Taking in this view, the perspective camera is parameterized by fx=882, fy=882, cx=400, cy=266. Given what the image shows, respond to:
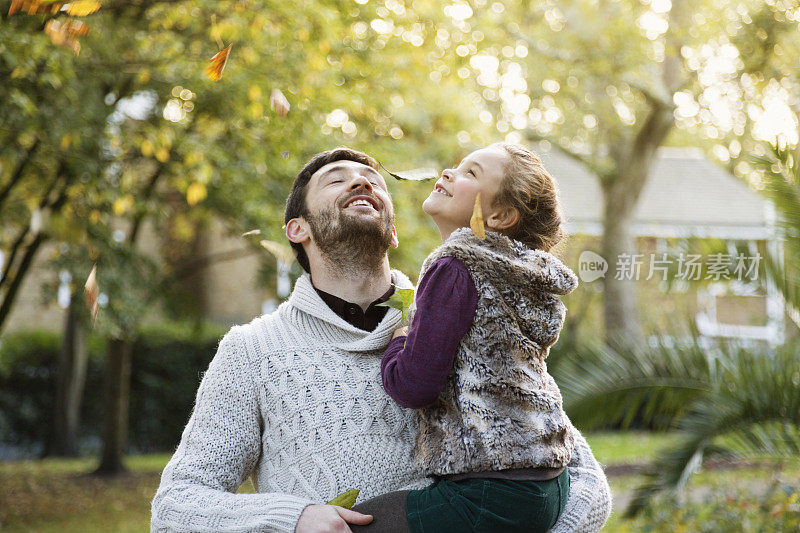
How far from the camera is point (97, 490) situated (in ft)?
38.0

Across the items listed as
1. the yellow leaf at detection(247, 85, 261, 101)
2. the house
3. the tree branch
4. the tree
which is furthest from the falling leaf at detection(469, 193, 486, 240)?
the house

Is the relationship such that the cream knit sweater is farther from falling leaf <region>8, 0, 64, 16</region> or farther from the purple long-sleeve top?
falling leaf <region>8, 0, 64, 16</region>

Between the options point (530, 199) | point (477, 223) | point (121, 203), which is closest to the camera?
point (477, 223)

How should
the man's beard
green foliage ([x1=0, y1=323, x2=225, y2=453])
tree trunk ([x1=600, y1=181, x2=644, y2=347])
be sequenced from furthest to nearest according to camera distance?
tree trunk ([x1=600, y1=181, x2=644, y2=347]), green foliage ([x1=0, y1=323, x2=225, y2=453]), the man's beard

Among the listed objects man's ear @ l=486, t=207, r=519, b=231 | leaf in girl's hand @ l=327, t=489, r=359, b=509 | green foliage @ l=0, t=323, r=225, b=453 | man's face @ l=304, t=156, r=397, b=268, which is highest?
man's ear @ l=486, t=207, r=519, b=231

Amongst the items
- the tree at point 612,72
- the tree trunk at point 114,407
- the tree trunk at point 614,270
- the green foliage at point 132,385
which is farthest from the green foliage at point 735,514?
the green foliage at point 132,385

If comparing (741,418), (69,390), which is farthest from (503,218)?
(69,390)

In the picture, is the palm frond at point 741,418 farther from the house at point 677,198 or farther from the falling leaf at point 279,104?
the house at point 677,198

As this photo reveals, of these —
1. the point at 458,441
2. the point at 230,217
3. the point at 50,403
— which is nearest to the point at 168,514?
the point at 458,441

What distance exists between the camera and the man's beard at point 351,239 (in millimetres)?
2766

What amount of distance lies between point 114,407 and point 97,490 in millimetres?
1380

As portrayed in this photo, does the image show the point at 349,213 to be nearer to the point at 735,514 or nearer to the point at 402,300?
the point at 402,300

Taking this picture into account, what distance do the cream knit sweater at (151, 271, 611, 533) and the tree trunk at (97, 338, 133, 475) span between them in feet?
34.0

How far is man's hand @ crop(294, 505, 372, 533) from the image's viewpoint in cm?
229
